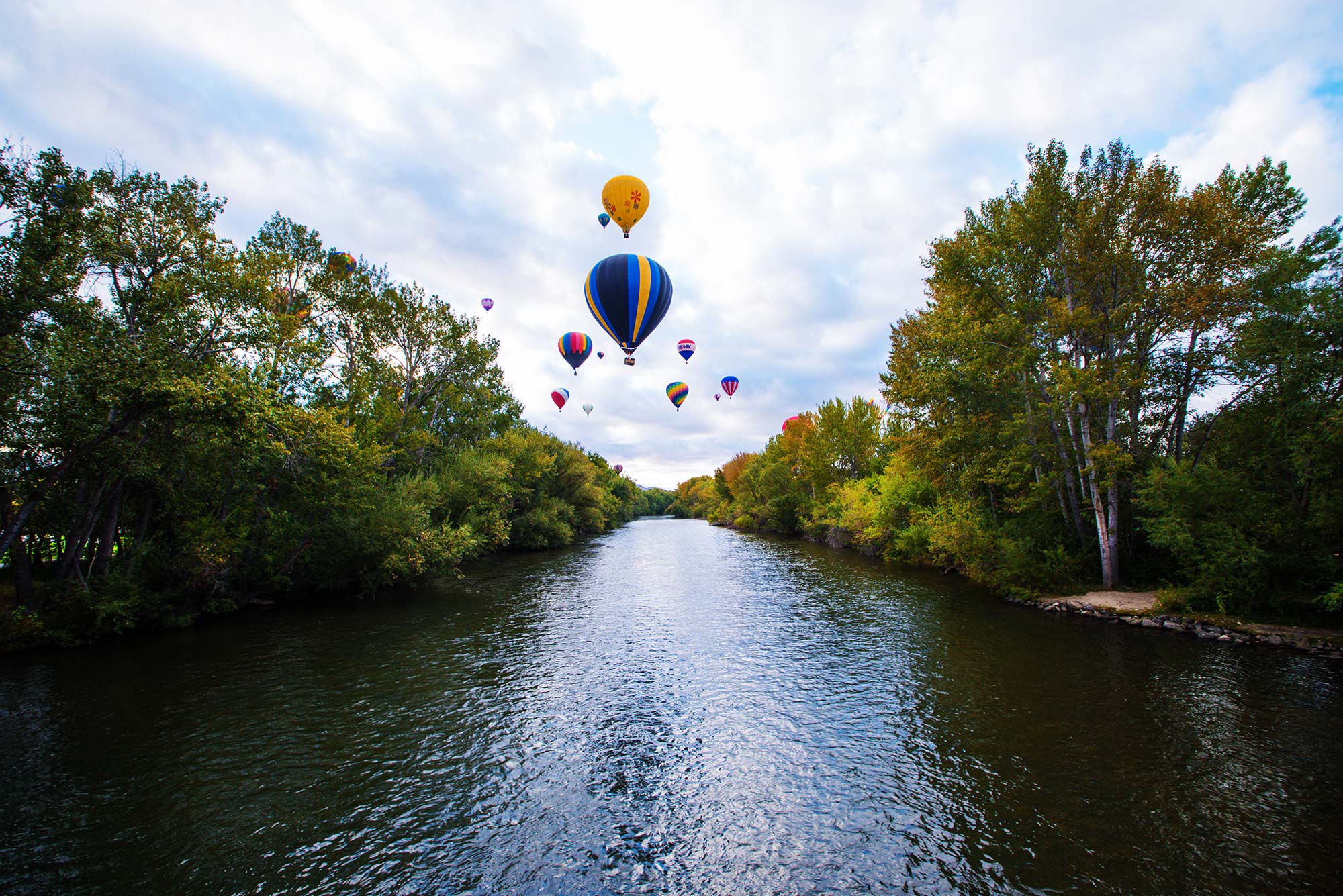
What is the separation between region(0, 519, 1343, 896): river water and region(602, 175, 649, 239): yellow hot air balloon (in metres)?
18.1

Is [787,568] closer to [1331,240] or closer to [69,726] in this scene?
[1331,240]

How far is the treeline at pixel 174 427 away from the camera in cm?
1234

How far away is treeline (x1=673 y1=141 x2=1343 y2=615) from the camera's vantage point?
14844mm

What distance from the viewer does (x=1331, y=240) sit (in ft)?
50.9

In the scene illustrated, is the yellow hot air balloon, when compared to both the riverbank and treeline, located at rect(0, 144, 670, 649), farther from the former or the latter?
the riverbank

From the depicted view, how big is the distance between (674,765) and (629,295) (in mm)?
18072

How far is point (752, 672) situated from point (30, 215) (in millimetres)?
22361

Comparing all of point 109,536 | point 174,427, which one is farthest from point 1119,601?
point 109,536

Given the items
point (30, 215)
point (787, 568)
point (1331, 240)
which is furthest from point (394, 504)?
point (1331, 240)

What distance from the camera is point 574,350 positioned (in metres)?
33.2

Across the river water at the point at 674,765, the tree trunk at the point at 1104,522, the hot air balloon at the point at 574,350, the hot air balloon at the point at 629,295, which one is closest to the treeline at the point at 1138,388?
the tree trunk at the point at 1104,522

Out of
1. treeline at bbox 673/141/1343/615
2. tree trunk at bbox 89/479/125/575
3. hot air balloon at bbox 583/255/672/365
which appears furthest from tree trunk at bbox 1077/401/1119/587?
tree trunk at bbox 89/479/125/575

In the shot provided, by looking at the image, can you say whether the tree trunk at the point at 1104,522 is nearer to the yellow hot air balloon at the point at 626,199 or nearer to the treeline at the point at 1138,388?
the treeline at the point at 1138,388

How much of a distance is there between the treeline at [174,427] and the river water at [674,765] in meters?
2.68
